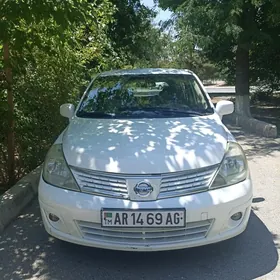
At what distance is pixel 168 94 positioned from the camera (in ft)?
14.8

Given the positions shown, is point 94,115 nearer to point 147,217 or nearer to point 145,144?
point 145,144

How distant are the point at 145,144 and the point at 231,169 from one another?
0.74 metres

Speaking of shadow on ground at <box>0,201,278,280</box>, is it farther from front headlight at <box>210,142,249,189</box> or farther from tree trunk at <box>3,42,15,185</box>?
tree trunk at <box>3,42,15,185</box>

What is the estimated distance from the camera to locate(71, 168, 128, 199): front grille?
3.01 metres

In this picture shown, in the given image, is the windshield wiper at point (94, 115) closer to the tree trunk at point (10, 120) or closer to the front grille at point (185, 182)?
the tree trunk at point (10, 120)

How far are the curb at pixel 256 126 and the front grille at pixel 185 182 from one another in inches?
248

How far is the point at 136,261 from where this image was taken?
325 cm

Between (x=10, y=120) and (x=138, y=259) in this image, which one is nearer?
(x=138, y=259)

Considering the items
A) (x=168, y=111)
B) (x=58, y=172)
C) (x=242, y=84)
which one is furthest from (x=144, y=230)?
(x=242, y=84)

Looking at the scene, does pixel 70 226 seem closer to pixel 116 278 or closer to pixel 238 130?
pixel 116 278

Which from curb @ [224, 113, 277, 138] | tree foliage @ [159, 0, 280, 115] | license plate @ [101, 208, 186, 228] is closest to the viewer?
license plate @ [101, 208, 186, 228]

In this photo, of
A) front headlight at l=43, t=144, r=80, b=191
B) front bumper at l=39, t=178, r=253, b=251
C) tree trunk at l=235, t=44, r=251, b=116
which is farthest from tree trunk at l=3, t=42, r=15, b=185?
tree trunk at l=235, t=44, r=251, b=116

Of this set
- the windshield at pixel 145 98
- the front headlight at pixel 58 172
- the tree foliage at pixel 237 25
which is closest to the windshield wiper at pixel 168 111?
the windshield at pixel 145 98

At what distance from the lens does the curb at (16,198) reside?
4.10 m
